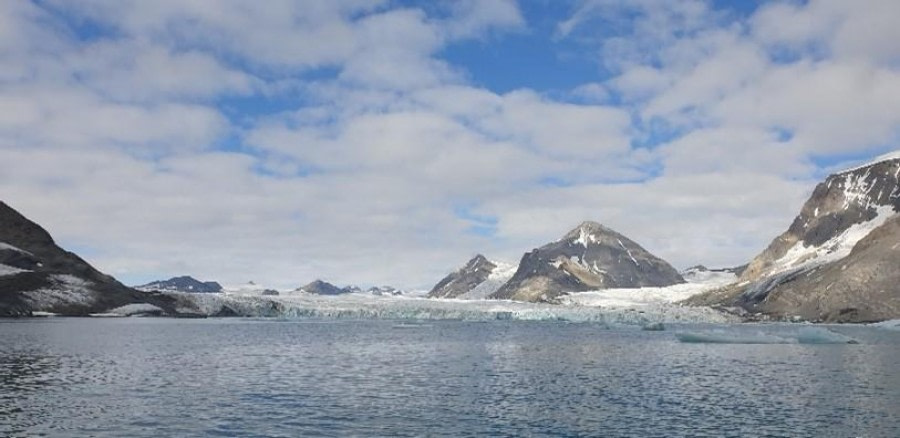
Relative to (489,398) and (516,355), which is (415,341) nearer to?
(516,355)

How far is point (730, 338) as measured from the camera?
4134 inches

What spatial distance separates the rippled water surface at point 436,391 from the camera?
36.5 m

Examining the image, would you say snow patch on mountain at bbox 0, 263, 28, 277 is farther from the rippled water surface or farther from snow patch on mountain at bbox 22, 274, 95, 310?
the rippled water surface

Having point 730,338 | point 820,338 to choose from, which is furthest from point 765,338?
point 820,338

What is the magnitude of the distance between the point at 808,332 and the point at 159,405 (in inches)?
3702

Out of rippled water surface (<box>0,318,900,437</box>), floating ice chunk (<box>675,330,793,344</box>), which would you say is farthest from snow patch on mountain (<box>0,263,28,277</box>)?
floating ice chunk (<box>675,330,793,344</box>)

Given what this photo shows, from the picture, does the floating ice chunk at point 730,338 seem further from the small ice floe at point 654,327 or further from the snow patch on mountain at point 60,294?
the snow patch on mountain at point 60,294

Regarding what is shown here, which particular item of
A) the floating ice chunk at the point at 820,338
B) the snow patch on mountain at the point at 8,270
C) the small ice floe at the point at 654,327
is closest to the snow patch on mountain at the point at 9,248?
the snow patch on mountain at the point at 8,270

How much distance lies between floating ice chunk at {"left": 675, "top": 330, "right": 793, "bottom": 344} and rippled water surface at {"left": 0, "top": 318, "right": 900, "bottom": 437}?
55.8ft

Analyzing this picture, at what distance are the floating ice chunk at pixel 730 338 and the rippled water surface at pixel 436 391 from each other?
1701 cm

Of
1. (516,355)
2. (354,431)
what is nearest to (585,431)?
(354,431)

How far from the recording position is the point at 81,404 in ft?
136

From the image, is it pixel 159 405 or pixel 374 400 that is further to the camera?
pixel 374 400

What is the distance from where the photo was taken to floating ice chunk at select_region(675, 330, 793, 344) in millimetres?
104037
